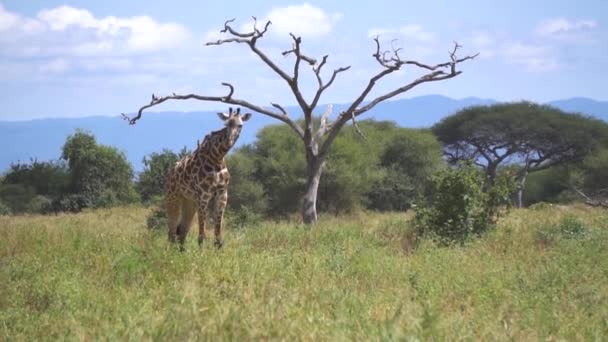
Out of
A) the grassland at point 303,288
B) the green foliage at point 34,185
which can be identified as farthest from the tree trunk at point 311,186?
the green foliage at point 34,185

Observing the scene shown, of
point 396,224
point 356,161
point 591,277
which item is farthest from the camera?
point 356,161

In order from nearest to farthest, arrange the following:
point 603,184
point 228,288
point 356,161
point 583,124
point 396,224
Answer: point 228,288 < point 396,224 < point 356,161 < point 603,184 < point 583,124

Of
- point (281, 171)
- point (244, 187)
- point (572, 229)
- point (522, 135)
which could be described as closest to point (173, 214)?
point (572, 229)

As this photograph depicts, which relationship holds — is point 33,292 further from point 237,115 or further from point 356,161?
point 356,161

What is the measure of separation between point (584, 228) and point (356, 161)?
2076 cm

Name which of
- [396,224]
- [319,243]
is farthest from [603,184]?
[319,243]

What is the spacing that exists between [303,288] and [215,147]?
14.0 feet

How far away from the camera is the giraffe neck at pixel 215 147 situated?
38.5 ft

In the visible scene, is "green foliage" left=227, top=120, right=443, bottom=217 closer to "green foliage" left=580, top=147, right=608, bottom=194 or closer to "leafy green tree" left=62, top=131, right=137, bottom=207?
"leafy green tree" left=62, top=131, right=137, bottom=207

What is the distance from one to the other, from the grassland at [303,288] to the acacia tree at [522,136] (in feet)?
102

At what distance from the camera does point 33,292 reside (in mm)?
8172

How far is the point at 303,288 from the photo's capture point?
799 cm

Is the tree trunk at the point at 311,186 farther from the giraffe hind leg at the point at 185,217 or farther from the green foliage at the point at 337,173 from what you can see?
the green foliage at the point at 337,173

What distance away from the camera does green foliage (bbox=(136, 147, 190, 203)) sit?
34.6m
